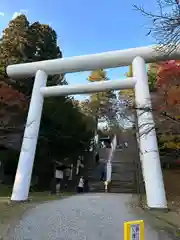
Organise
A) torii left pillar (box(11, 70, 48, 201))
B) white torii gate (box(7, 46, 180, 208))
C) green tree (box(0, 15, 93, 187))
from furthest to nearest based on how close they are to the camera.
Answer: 1. green tree (box(0, 15, 93, 187))
2. torii left pillar (box(11, 70, 48, 201))
3. white torii gate (box(7, 46, 180, 208))

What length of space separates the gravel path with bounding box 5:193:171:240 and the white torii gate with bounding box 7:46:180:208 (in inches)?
59.0

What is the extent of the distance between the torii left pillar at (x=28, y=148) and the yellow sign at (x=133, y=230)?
25.4ft

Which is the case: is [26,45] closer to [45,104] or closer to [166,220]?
[45,104]

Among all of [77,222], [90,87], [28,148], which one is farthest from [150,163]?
[28,148]

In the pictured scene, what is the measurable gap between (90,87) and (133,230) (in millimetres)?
8541

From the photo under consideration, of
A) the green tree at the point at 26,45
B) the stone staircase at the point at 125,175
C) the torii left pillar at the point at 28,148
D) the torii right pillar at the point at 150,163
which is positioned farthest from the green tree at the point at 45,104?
the torii right pillar at the point at 150,163

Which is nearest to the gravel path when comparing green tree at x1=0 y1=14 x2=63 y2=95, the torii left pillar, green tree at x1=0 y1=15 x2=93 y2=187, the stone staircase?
the torii left pillar

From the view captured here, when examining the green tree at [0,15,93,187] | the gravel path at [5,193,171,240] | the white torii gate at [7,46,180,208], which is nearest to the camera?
the gravel path at [5,193,171,240]

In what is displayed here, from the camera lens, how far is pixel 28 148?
12.0m

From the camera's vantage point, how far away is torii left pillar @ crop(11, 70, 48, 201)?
11.5 metres

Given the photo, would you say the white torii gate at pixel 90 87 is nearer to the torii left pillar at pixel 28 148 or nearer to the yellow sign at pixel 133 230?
the torii left pillar at pixel 28 148

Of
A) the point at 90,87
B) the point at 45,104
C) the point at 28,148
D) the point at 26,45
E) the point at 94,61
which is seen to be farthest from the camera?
the point at 26,45

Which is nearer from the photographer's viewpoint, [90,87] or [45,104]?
[90,87]

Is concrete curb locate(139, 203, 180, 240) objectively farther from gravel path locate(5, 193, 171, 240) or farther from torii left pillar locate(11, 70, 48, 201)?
torii left pillar locate(11, 70, 48, 201)
